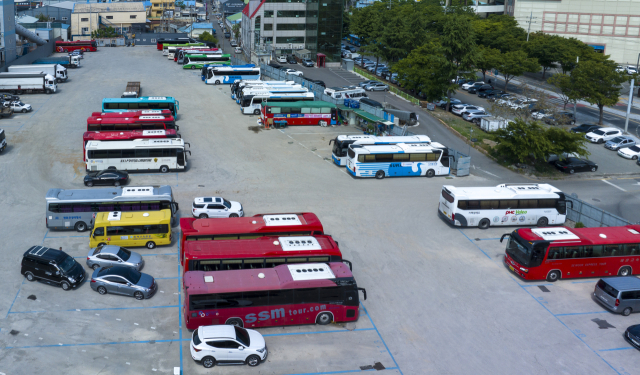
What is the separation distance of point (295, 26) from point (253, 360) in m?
87.2

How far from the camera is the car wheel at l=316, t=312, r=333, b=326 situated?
81.3 feet

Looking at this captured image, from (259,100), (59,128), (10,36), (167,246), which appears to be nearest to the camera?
(167,246)

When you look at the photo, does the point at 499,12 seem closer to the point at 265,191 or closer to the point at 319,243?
the point at 265,191

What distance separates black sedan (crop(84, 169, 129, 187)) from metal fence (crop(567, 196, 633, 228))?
30058 mm

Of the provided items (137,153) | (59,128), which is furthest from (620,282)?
(59,128)

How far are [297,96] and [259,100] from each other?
13.4ft

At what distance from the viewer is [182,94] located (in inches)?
2778

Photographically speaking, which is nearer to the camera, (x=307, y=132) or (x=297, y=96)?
(x=307, y=132)

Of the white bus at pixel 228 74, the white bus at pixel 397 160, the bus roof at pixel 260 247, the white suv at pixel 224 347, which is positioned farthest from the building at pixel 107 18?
the white suv at pixel 224 347

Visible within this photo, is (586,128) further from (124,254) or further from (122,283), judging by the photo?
(122,283)

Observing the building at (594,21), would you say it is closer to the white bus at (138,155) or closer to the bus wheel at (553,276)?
the white bus at (138,155)

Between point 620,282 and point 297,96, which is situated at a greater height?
point 297,96

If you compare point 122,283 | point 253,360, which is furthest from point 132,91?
point 253,360

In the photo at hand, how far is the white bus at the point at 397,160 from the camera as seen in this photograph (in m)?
43.7
